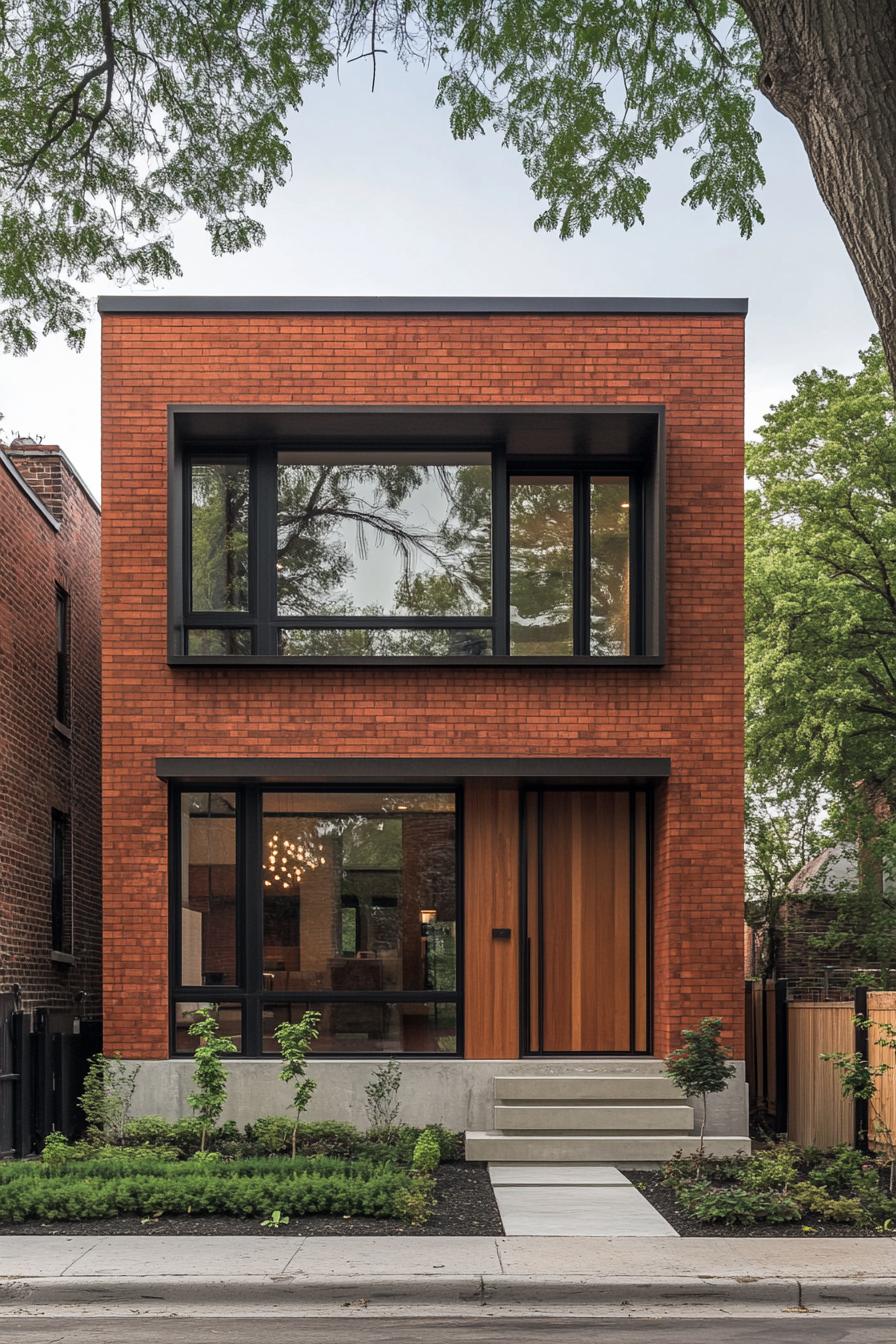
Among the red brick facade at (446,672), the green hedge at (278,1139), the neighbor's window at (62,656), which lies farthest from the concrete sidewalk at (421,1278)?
the neighbor's window at (62,656)

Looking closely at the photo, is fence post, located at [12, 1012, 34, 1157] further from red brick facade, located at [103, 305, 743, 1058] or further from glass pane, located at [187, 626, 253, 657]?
glass pane, located at [187, 626, 253, 657]

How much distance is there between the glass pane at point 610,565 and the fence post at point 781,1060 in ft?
14.1

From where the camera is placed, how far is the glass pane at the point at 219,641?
15375 mm

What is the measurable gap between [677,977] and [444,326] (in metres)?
6.96

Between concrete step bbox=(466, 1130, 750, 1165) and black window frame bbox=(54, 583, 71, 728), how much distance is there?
789 centimetres

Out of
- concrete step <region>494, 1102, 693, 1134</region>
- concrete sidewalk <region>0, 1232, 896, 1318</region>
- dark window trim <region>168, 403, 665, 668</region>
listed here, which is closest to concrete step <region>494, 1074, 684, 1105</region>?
concrete step <region>494, 1102, 693, 1134</region>

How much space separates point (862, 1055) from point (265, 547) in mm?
7551

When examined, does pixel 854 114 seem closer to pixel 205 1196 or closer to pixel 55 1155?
pixel 205 1196

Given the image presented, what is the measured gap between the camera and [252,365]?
15.5 meters

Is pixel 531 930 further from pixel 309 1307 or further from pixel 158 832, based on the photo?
pixel 309 1307

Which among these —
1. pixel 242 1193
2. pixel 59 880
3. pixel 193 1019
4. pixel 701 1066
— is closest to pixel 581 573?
pixel 701 1066

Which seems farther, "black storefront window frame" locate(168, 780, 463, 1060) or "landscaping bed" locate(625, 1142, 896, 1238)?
"black storefront window frame" locate(168, 780, 463, 1060)

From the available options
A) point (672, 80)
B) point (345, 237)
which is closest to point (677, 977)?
point (345, 237)

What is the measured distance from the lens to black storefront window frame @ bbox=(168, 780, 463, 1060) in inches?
590
